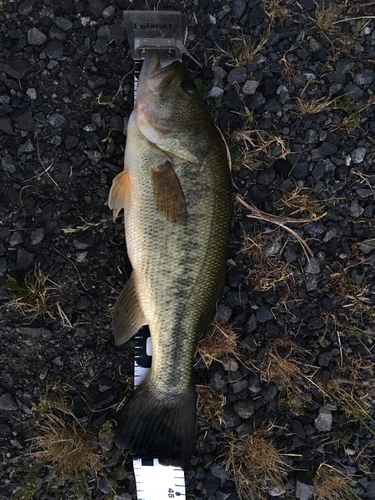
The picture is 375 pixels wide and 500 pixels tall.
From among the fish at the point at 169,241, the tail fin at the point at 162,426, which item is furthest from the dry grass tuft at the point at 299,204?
the tail fin at the point at 162,426

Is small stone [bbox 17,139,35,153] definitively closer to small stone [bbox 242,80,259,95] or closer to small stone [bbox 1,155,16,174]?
small stone [bbox 1,155,16,174]

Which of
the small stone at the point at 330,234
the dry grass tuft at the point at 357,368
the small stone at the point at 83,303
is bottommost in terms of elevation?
the dry grass tuft at the point at 357,368

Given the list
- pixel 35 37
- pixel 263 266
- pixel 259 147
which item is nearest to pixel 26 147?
pixel 35 37

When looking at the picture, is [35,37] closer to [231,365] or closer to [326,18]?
[326,18]

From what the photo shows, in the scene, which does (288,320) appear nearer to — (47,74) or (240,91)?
(240,91)

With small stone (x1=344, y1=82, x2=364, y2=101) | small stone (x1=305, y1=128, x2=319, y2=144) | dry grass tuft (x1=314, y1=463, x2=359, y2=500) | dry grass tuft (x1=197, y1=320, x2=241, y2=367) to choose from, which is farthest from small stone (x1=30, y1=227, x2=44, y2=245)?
dry grass tuft (x1=314, y1=463, x2=359, y2=500)

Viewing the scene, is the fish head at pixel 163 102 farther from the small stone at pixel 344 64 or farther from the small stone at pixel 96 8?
the small stone at pixel 344 64

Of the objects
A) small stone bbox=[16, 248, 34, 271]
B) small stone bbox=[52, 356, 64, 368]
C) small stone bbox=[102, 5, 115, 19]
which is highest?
small stone bbox=[102, 5, 115, 19]
